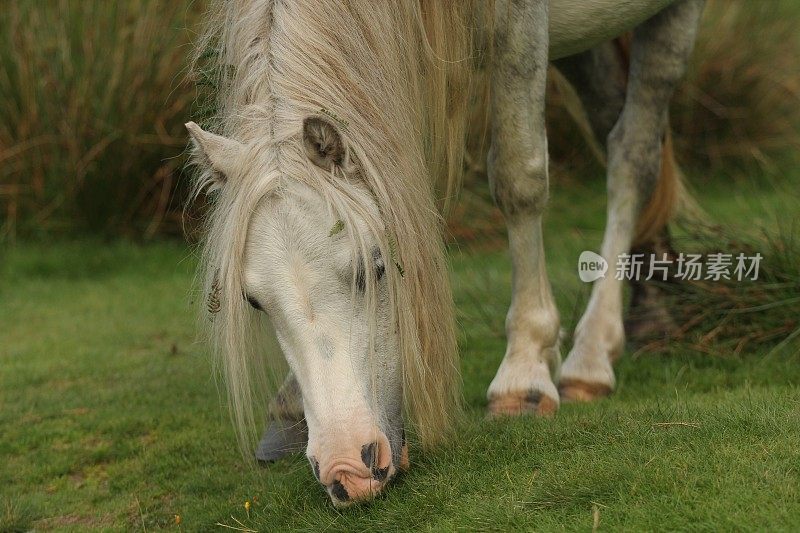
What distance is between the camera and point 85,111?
21.7 ft

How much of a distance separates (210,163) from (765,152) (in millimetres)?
6168

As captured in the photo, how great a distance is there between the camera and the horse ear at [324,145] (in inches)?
101

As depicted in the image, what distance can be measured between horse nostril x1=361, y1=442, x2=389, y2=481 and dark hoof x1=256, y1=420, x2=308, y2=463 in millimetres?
923

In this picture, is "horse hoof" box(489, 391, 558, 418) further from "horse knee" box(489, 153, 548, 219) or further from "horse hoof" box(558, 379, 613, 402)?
"horse knee" box(489, 153, 548, 219)

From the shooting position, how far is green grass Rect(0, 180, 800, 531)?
241 cm

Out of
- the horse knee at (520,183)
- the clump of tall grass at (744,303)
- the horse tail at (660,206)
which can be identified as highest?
the horse knee at (520,183)

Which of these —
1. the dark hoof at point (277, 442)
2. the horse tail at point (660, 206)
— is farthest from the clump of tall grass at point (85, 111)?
the dark hoof at point (277, 442)

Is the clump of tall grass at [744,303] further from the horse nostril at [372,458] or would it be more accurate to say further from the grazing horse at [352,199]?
the horse nostril at [372,458]

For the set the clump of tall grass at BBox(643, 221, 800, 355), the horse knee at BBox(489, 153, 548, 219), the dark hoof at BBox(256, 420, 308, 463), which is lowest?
the dark hoof at BBox(256, 420, 308, 463)

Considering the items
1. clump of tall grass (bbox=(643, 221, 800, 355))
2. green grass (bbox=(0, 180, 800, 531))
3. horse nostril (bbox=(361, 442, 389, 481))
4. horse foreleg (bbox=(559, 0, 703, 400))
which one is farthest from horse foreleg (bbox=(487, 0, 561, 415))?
horse nostril (bbox=(361, 442, 389, 481))

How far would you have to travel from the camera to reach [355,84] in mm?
2746

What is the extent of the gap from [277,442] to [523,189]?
45.2 inches

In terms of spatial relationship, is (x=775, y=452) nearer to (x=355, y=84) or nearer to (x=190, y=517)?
(x=355, y=84)

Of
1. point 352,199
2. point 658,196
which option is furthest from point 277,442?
point 658,196
